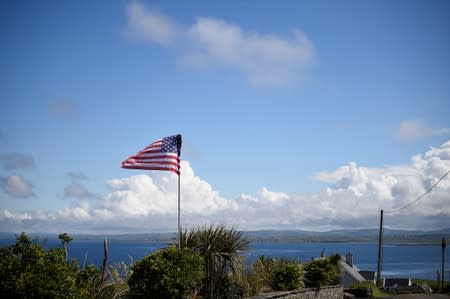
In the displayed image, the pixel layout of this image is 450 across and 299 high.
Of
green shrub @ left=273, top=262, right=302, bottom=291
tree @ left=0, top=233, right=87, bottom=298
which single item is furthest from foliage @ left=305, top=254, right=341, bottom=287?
tree @ left=0, top=233, right=87, bottom=298

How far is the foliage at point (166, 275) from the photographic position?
13.3 metres

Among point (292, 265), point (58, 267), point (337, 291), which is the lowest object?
point (337, 291)

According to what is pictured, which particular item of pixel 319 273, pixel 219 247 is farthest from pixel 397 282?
pixel 219 247

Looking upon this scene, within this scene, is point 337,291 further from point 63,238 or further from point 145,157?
point 63,238

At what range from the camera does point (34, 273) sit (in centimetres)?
991

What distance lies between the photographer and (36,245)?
10672 millimetres

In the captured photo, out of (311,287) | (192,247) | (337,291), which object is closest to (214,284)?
(192,247)

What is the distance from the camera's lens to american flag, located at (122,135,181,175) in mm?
15559

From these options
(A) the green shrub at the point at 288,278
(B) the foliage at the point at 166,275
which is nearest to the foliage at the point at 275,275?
(A) the green shrub at the point at 288,278

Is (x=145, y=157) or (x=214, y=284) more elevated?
(x=145, y=157)

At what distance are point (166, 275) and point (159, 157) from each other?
397 cm

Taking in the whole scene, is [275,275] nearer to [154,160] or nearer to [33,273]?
[154,160]

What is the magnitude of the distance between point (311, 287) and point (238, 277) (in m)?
6.24

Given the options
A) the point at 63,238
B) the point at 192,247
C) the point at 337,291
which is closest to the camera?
the point at 63,238
